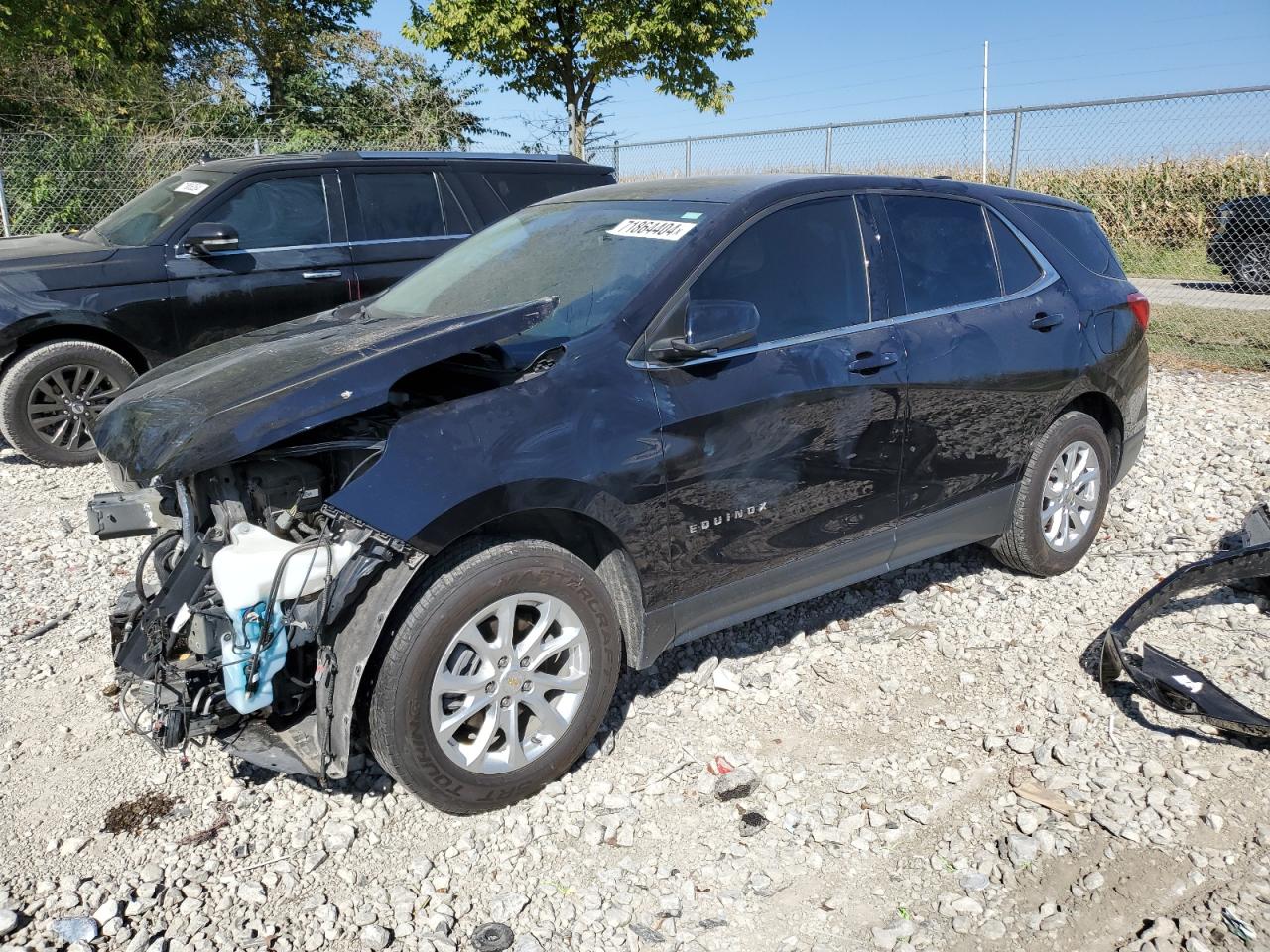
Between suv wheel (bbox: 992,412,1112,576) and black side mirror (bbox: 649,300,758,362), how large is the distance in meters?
1.93

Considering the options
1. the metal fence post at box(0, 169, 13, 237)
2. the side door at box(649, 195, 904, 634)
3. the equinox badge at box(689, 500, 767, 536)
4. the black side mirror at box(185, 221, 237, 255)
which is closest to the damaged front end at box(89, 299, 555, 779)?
the side door at box(649, 195, 904, 634)

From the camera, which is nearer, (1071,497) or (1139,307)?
(1071,497)

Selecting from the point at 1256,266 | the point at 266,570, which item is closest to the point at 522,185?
the point at 266,570

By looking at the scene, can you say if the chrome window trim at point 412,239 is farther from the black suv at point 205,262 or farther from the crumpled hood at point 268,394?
the crumpled hood at point 268,394

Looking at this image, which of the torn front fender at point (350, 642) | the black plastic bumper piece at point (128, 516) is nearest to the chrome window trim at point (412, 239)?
the black plastic bumper piece at point (128, 516)

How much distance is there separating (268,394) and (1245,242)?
42.6ft

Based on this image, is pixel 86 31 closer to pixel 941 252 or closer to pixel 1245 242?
pixel 1245 242

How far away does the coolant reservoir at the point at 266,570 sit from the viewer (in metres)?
2.79

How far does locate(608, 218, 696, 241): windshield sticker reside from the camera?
3.56 metres

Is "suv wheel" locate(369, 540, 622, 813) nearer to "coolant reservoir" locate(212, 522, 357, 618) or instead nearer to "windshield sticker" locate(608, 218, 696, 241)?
"coolant reservoir" locate(212, 522, 357, 618)

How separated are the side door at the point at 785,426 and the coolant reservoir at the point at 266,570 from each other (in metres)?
1.08

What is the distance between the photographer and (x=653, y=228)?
3678 mm

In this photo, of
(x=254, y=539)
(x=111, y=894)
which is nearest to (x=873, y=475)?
(x=254, y=539)

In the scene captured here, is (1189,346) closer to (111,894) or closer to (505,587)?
(505,587)
